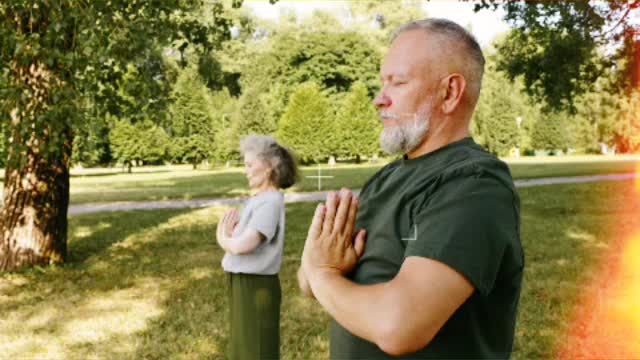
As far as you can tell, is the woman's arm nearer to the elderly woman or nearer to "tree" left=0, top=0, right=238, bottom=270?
the elderly woman

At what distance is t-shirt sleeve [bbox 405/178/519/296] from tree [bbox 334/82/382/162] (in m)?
49.9

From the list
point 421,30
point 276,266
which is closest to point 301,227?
point 276,266

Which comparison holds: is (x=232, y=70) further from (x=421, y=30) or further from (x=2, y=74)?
(x=421, y=30)

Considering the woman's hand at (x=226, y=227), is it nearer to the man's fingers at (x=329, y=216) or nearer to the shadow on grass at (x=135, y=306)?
the shadow on grass at (x=135, y=306)

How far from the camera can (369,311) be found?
1.49 m

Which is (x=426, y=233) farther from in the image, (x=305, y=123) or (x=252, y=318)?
(x=305, y=123)

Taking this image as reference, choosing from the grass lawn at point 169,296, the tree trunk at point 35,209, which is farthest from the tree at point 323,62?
the tree trunk at point 35,209

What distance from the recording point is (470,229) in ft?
4.73

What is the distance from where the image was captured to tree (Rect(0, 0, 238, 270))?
7.11 m

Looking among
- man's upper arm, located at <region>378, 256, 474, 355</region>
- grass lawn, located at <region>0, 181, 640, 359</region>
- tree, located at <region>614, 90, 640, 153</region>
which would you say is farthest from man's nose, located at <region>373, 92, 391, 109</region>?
tree, located at <region>614, 90, 640, 153</region>

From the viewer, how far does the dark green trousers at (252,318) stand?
163 inches

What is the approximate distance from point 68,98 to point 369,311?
669 centimetres

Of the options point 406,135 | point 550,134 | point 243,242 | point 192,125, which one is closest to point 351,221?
point 406,135

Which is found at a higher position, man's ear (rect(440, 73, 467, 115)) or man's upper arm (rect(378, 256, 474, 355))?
man's ear (rect(440, 73, 467, 115))
